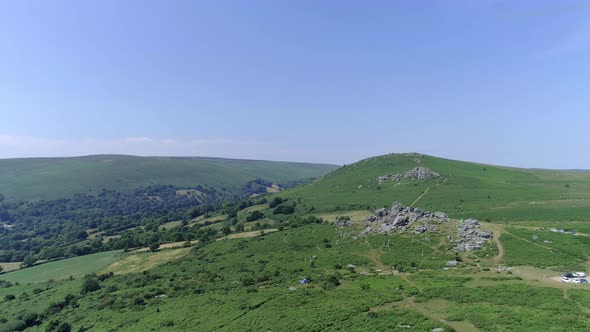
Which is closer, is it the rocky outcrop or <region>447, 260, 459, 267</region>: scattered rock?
<region>447, 260, 459, 267</region>: scattered rock

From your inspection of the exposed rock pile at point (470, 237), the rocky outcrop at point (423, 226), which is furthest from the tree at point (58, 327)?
the exposed rock pile at point (470, 237)

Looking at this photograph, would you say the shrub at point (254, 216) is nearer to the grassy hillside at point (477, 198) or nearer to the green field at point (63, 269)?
the grassy hillside at point (477, 198)

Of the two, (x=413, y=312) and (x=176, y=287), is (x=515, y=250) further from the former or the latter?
(x=176, y=287)

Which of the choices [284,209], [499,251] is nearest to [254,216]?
[284,209]

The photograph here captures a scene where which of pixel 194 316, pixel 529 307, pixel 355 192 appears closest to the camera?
pixel 529 307

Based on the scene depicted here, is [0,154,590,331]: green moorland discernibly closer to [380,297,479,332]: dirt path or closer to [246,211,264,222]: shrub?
[380,297,479,332]: dirt path

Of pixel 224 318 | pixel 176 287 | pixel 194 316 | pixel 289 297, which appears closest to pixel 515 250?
pixel 289 297

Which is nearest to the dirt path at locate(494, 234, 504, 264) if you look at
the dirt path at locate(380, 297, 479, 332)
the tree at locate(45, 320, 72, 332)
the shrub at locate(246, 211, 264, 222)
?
the dirt path at locate(380, 297, 479, 332)
